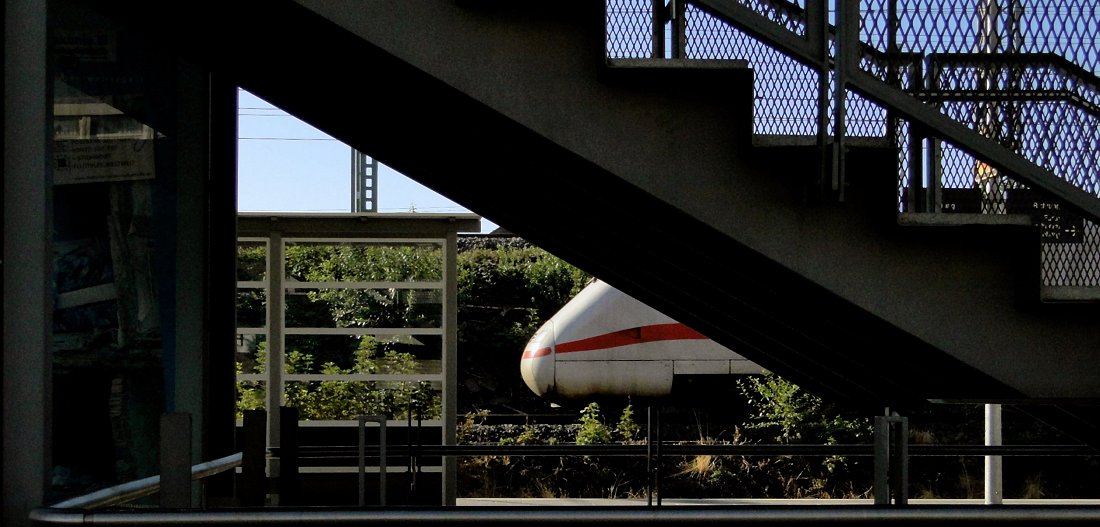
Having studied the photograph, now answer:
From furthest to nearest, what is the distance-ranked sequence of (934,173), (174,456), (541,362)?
(541,362), (934,173), (174,456)

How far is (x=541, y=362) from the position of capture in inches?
697

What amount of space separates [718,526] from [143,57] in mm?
3272

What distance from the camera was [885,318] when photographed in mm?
3314

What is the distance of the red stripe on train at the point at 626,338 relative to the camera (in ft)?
57.4

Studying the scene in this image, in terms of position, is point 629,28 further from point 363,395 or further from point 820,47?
point 363,395

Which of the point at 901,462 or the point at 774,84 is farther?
the point at 901,462

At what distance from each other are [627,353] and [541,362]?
1275mm

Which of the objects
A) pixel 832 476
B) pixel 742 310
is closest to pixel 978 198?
pixel 742 310

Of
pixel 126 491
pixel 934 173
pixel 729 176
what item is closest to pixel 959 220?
pixel 934 173

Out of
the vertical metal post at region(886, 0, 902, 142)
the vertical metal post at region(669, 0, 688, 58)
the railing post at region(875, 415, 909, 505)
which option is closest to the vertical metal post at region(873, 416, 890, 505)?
the railing post at region(875, 415, 909, 505)

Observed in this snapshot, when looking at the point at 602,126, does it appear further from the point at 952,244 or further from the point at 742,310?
the point at 742,310

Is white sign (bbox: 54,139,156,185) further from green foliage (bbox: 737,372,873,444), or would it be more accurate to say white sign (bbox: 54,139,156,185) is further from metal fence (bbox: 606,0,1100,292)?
green foliage (bbox: 737,372,873,444)

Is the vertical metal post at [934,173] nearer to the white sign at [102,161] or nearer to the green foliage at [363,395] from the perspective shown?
the white sign at [102,161]

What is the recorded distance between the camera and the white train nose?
17.7 metres
